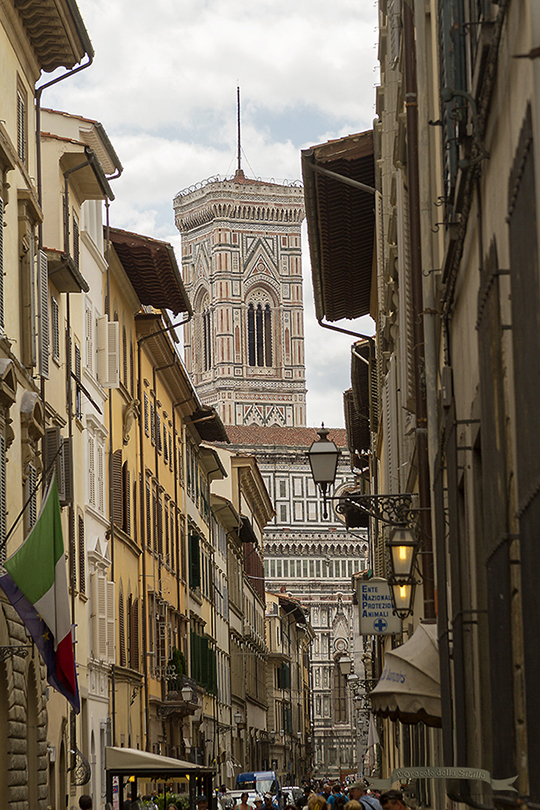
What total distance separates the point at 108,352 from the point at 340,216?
8315mm

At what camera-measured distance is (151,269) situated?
3575 cm

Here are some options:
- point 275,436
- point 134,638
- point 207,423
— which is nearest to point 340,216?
point 134,638

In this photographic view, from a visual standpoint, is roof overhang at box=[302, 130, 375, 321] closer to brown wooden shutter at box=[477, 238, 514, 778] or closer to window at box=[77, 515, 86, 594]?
window at box=[77, 515, 86, 594]

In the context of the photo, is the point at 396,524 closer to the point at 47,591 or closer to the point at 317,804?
the point at 47,591

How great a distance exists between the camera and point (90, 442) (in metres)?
30.1

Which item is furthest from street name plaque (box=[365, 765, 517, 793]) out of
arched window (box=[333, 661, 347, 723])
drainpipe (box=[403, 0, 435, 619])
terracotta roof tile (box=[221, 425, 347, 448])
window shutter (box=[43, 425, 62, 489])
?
arched window (box=[333, 661, 347, 723])

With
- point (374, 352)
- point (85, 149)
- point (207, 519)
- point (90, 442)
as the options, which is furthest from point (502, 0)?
point (207, 519)

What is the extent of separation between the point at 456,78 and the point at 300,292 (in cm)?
14795

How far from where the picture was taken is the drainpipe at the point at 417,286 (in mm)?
12914

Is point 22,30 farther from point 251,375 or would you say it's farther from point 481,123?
point 251,375

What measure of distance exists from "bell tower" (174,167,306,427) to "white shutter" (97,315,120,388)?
11651 centimetres

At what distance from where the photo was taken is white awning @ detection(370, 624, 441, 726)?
9.99 metres

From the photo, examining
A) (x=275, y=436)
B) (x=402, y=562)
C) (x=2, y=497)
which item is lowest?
(x=402, y=562)

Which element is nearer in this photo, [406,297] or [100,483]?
[406,297]
